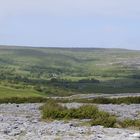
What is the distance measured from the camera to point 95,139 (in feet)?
62.0

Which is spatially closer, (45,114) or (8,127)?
(8,127)

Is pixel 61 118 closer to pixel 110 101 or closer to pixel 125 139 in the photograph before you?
pixel 125 139

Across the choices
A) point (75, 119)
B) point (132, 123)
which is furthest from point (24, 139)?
point (75, 119)

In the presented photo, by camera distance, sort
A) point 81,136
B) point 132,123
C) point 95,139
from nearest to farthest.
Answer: point 95,139
point 81,136
point 132,123

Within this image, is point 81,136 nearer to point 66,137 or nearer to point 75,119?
point 66,137

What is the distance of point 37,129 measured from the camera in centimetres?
2216

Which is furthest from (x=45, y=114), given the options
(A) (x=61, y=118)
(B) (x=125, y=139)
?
(B) (x=125, y=139)

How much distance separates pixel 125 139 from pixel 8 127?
706 cm

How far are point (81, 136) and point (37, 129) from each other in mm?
2747

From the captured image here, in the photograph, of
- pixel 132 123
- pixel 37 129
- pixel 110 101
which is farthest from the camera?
pixel 110 101

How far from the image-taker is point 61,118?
3159 cm

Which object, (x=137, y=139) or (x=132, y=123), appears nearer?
(x=137, y=139)

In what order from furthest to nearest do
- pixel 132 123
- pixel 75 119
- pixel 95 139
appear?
pixel 75 119, pixel 132 123, pixel 95 139

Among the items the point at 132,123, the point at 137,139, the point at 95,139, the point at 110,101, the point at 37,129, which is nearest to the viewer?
the point at 137,139
